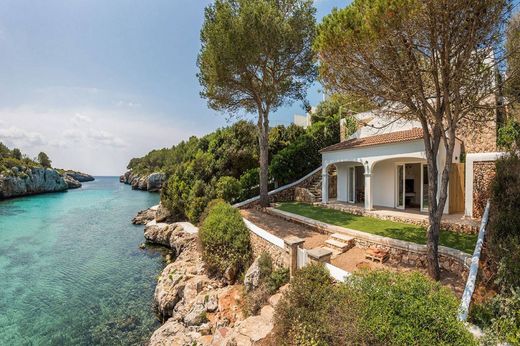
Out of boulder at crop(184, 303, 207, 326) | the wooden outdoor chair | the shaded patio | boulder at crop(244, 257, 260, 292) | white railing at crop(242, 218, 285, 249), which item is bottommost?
boulder at crop(184, 303, 207, 326)

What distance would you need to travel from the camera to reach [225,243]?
1281cm

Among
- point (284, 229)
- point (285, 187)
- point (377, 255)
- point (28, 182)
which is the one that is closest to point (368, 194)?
point (284, 229)

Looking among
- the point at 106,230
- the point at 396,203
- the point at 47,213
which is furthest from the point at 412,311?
the point at 47,213

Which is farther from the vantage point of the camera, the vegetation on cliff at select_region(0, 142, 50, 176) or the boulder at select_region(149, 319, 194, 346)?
the vegetation on cliff at select_region(0, 142, 50, 176)

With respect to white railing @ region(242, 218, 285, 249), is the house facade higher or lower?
higher

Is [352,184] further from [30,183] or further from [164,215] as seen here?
[30,183]

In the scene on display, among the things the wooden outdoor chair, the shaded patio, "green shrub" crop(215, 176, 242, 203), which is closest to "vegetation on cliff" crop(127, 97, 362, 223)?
"green shrub" crop(215, 176, 242, 203)

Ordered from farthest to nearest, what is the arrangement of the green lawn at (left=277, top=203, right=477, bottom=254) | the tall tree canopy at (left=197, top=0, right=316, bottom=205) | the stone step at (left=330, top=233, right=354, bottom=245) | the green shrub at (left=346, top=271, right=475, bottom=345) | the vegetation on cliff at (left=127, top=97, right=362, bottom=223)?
the vegetation on cliff at (left=127, top=97, right=362, bottom=223)
the tall tree canopy at (left=197, top=0, right=316, bottom=205)
the stone step at (left=330, top=233, right=354, bottom=245)
the green lawn at (left=277, top=203, right=477, bottom=254)
the green shrub at (left=346, top=271, right=475, bottom=345)

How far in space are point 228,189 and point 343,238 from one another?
1057 centimetres

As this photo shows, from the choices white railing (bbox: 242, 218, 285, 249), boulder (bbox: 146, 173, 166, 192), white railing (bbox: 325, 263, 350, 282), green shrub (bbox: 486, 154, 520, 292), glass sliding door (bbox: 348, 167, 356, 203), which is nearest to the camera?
green shrub (bbox: 486, 154, 520, 292)

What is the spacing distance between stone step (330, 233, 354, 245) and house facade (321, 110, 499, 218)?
15.2ft

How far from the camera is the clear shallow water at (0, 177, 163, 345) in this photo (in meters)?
10.7

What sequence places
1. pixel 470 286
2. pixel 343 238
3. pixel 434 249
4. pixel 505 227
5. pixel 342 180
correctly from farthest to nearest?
pixel 342 180 < pixel 343 238 < pixel 434 249 < pixel 505 227 < pixel 470 286

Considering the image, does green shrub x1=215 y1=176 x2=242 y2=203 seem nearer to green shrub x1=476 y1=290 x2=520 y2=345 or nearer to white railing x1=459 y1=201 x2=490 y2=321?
white railing x1=459 y1=201 x2=490 y2=321
